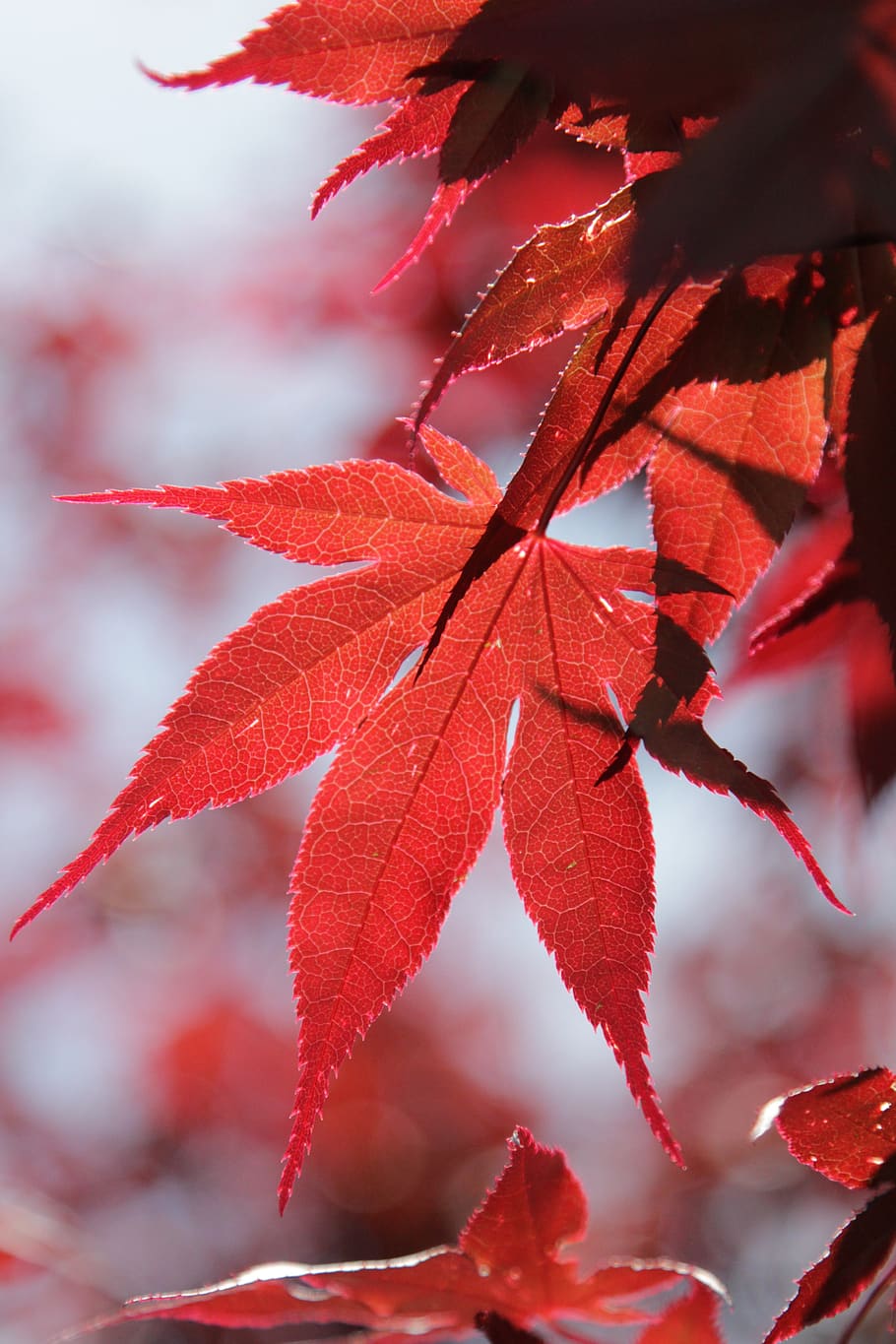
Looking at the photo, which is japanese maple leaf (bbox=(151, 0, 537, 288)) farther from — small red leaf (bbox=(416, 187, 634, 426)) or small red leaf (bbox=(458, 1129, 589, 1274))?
small red leaf (bbox=(458, 1129, 589, 1274))

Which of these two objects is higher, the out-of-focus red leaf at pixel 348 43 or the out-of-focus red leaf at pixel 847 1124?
the out-of-focus red leaf at pixel 348 43

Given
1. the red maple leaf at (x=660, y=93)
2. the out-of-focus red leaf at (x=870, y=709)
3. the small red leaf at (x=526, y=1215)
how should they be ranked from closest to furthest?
the red maple leaf at (x=660, y=93)
the small red leaf at (x=526, y=1215)
the out-of-focus red leaf at (x=870, y=709)

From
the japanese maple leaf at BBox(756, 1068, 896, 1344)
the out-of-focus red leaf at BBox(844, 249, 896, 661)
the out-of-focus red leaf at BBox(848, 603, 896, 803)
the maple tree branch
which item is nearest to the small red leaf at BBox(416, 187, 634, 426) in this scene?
the maple tree branch

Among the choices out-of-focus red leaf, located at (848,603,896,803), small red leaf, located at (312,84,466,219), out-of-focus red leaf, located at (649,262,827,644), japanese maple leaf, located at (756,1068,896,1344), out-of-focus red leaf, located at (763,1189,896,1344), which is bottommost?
out-of-focus red leaf, located at (763,1189,896,1344)

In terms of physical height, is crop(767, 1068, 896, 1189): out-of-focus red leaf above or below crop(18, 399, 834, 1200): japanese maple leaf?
below

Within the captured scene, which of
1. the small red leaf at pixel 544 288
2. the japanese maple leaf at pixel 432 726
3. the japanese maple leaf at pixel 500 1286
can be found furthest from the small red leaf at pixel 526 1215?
the small red leaf at pixel 544 288

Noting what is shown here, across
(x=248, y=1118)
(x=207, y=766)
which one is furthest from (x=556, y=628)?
(x=248, y=1118)

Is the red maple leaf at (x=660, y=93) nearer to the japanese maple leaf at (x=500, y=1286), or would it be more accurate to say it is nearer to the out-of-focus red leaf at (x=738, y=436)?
the out-of-focus red leaf at (x=738, y=436)
